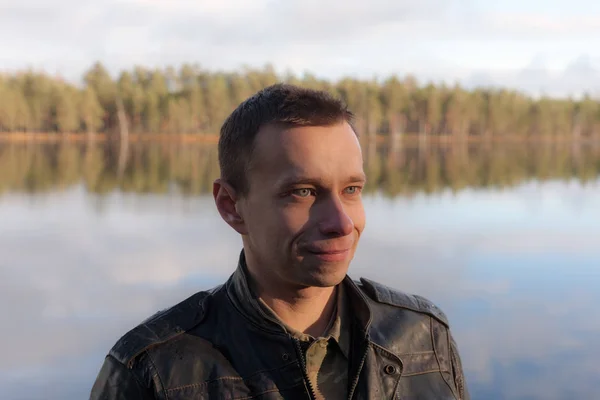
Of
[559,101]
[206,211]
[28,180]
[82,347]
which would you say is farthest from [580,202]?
[559,101]

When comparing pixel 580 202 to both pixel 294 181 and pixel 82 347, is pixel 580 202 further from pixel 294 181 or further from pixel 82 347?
pixel 294 181

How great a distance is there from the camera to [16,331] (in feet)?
26.3

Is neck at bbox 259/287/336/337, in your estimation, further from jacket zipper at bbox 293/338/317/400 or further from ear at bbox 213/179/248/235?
ear at bbox 213/179/248/235

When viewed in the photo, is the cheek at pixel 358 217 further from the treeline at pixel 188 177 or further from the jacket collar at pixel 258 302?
the treeline at pixel 188 177

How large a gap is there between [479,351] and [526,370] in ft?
1.82

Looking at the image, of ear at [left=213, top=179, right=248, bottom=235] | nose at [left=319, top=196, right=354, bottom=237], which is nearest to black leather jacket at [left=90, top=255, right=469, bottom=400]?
ear at [left=213, top=179, right=248, bottom=235]

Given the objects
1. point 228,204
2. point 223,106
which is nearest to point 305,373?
point 228,204

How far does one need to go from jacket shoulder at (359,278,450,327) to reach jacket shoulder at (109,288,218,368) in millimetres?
470

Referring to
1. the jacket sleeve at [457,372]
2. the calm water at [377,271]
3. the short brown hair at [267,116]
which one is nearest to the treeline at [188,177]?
the calm water at [377,271]

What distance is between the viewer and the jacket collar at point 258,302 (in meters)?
1.66

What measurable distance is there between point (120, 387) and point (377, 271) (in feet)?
30.9

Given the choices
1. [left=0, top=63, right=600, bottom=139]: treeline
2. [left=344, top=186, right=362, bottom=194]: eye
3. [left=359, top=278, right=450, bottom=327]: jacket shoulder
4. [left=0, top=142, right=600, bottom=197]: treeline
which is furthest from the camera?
[left=0, top=63, right=600, bottom=139]: treeline

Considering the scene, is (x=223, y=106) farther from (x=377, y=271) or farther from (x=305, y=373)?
(x=305, y=373)

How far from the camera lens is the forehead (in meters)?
1.62
